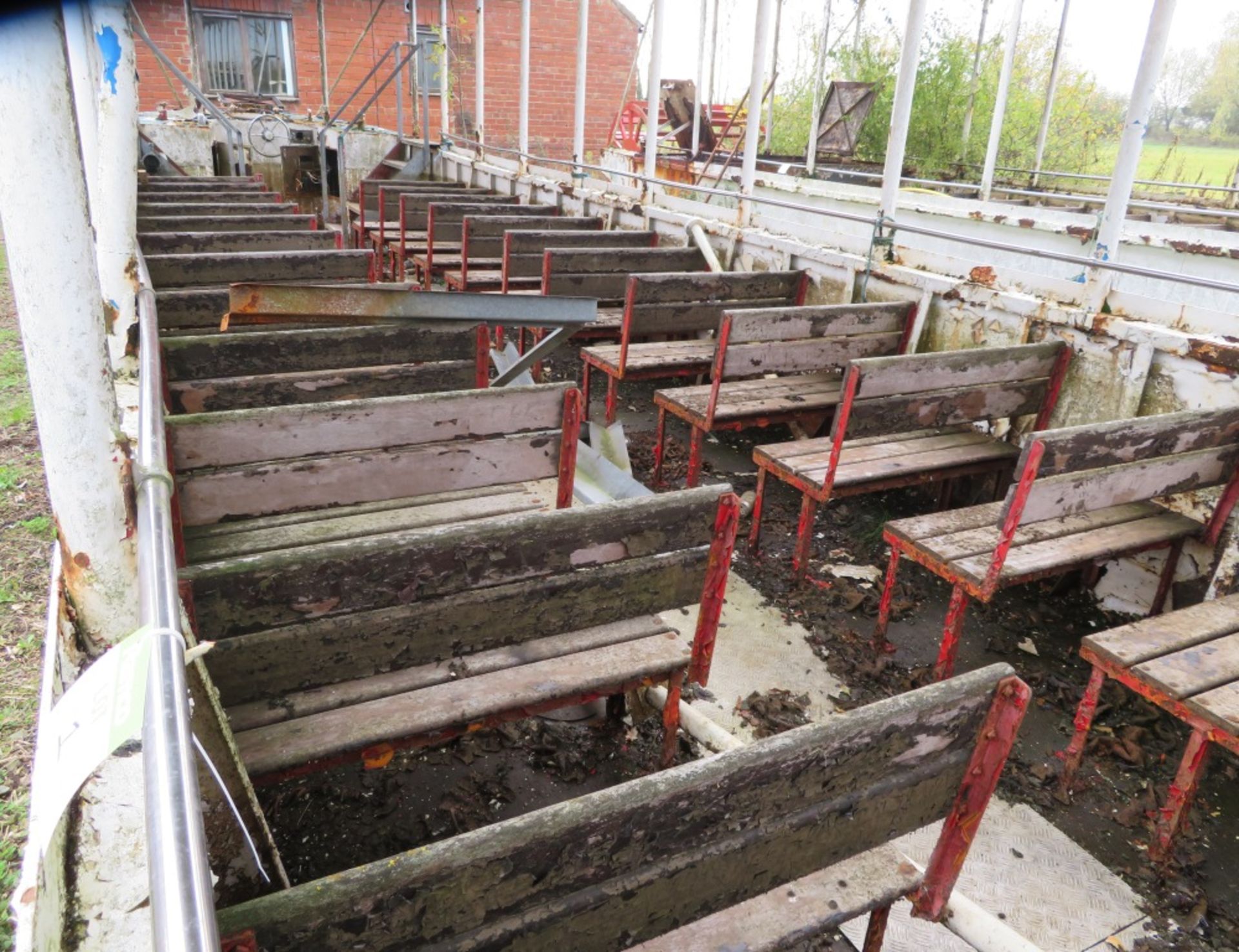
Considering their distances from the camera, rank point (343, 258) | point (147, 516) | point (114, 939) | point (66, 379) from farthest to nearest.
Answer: point (343, 258), point (66, 379), point (147, 516), point (114, 939)

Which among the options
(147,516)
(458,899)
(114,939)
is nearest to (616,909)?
(458,899)

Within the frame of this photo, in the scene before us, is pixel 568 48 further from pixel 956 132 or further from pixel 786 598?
pixel 786 598

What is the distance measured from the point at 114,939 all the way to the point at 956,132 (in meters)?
16.5

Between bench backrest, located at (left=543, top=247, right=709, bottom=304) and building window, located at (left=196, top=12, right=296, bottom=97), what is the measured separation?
1479cm

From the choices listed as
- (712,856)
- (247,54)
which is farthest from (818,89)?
(247,54)

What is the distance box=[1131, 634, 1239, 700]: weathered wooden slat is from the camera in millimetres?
2631

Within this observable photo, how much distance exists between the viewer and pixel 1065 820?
2881 mm

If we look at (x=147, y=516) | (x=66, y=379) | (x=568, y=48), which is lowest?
(x=147, y=516)

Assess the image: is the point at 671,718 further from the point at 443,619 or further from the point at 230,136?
the point at 230,136

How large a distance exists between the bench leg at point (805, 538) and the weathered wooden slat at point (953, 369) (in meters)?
0.62

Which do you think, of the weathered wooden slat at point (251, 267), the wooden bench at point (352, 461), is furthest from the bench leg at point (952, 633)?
the weathered wooden slat at point (251, 267)

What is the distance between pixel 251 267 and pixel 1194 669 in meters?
5.06

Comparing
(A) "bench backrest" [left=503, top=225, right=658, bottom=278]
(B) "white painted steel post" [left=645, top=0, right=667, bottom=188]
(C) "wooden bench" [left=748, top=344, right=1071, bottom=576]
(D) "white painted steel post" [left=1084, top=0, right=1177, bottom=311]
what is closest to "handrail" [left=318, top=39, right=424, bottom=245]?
(B) "white painted steel post" [left=645, top=0, right=667, bottom=188]

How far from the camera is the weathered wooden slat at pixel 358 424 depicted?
9.20ft
